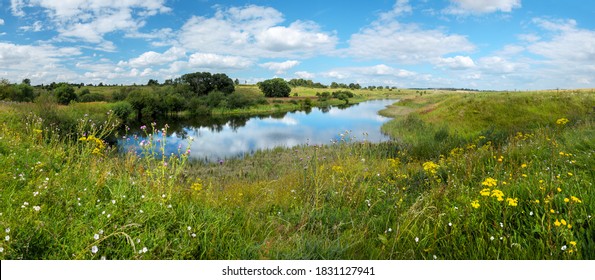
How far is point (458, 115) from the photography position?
25281 mm

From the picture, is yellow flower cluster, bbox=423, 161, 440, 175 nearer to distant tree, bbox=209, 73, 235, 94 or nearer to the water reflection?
the water reflection

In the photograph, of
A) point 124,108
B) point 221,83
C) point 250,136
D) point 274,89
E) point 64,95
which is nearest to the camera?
point 250,136

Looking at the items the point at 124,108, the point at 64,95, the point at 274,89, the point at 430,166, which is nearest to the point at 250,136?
the point at 124,108

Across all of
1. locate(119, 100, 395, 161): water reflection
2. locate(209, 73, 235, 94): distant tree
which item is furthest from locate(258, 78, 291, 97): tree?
locate(119, 100, 395, 161): water reflection

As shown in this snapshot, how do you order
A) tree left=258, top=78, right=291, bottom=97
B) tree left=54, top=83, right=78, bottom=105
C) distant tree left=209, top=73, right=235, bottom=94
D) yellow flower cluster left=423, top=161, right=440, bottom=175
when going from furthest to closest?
tree left=258, top=78, right=291, bottom=97 < distant tree left=209, top=73, right=235, bottom=94 < tree left=54, top=83, right=78, bottom=105 < yellow flower cluster left=423, top=161, right=440, bottom=175

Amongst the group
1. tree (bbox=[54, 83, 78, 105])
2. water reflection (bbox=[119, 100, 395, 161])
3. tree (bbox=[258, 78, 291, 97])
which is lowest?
water reflection (bbox=[119, 100, 395, 161])

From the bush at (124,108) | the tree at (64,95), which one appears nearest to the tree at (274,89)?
the tree at (64,95)

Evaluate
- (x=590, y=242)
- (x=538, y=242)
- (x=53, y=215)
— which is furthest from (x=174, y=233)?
(x=590, y=242)

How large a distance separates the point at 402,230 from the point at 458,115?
24.8 m

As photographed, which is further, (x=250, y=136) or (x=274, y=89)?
(x=274, y=89)

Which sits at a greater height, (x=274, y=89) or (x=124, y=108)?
(x=274, y=89)

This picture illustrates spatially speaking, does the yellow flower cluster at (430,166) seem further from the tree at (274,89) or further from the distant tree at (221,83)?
the tree at (274,89)

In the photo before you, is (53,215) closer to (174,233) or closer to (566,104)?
(174,233)

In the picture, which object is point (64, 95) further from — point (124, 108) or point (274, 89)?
point (274, 89)
